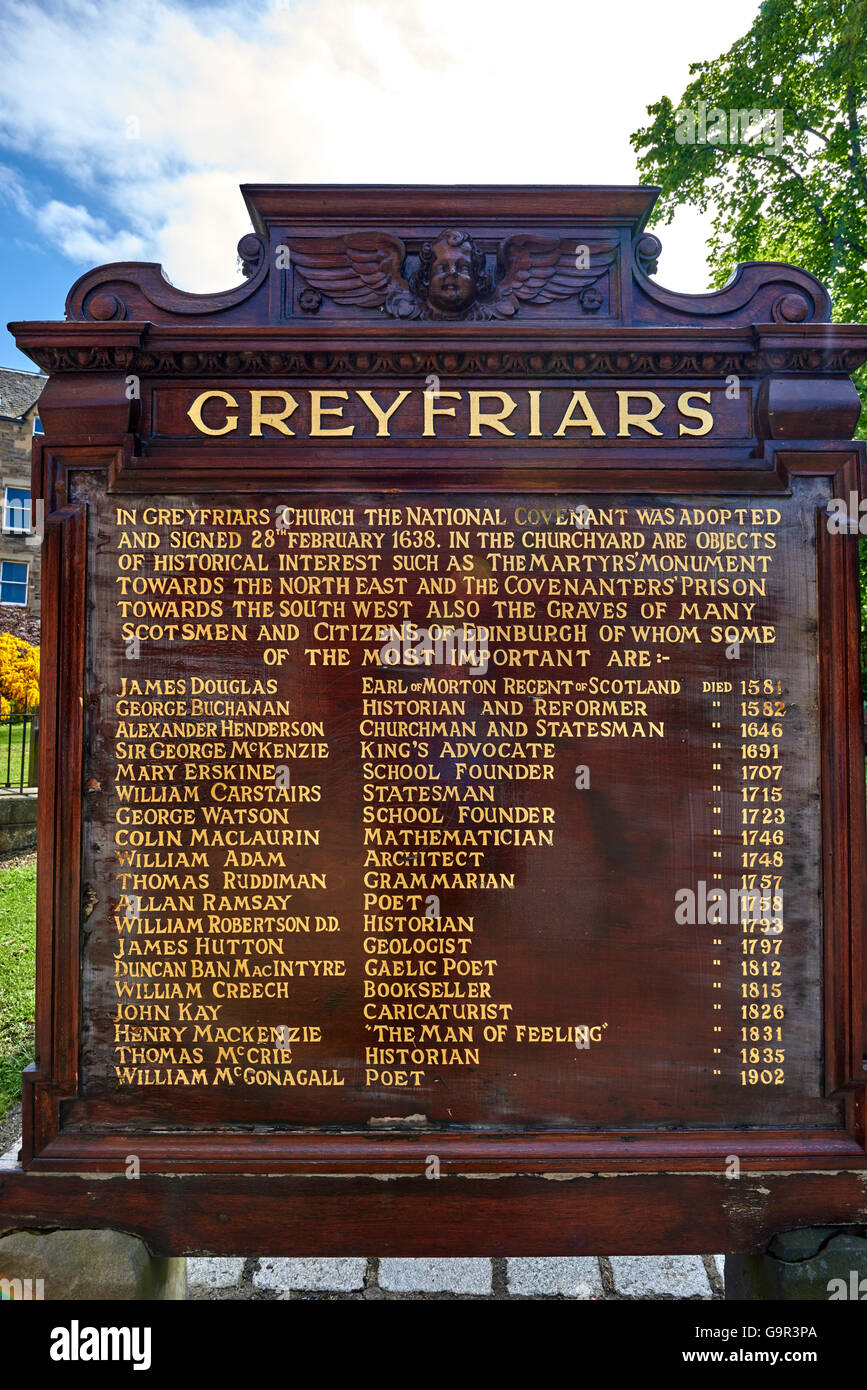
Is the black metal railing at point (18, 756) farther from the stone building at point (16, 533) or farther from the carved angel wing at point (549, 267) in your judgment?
the stone building at point (16, 533)

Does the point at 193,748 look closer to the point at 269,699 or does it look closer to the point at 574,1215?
the point at 269,699

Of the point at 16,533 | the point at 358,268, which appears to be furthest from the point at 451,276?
the point at 16,533

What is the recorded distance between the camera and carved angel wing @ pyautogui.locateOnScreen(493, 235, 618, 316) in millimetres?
2949

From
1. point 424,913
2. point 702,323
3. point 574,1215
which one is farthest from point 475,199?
point 574,1215

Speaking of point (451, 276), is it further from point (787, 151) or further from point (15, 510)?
point (15, 510)

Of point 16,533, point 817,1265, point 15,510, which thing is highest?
point 15,510

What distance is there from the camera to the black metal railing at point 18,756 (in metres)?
8.80

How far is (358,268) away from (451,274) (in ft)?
1.37

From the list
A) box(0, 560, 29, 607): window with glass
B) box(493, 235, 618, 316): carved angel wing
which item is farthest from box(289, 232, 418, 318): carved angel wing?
box(0, 560, 29, 607): window with glass

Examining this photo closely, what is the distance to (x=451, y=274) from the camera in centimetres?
288

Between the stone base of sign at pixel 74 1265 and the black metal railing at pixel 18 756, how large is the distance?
144 inches

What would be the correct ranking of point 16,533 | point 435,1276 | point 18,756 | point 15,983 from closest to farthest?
point 435,1276
point 15,983
point 18,756
point 16,533

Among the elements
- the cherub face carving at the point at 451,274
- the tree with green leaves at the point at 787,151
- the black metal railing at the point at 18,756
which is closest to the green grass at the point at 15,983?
the black metal railing at the point at 18,756

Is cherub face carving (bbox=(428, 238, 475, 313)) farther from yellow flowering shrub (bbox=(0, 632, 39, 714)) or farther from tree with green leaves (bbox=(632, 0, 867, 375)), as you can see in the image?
yellow flowering shrub (bbox=(0, 632, 39, 714))
